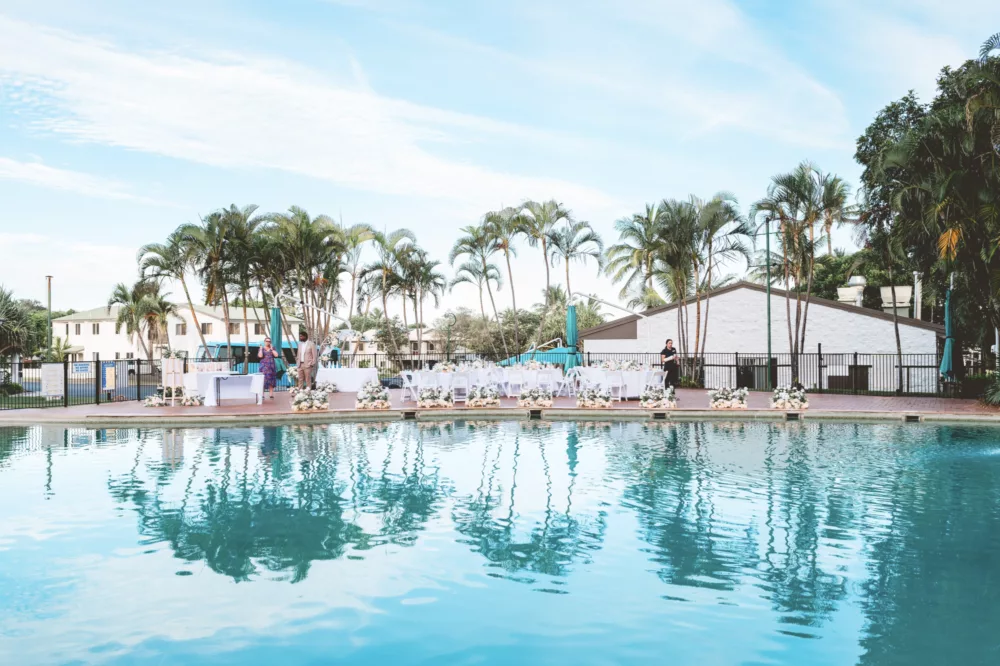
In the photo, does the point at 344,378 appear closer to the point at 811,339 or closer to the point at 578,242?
the point at 578,242

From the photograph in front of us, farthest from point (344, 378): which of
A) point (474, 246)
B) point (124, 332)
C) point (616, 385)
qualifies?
point (124, 332)

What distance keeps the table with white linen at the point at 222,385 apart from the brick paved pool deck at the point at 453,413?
1.07ft

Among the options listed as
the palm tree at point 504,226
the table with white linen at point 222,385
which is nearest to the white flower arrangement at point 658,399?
the table with white linen at point 222,385

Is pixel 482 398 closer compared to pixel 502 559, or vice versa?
pixel 502 559

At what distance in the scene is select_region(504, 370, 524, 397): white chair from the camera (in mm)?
21484

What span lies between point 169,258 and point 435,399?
1823cm

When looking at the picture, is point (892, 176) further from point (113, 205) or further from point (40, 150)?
point (113, 205)

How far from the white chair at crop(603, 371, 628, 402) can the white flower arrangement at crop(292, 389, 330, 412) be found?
7.57 m

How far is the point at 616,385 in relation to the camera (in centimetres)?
2044

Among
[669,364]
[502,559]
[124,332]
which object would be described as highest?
[124,332]

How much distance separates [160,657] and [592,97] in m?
21.9

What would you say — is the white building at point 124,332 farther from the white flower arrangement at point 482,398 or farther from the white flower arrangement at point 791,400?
the white flower arrangement at point 791,400

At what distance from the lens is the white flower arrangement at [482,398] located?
1859 centimetres

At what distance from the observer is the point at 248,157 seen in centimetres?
2814
